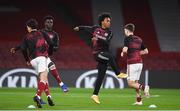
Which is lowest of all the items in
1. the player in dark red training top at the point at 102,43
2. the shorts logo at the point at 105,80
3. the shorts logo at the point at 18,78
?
the shorts logo at the point at 105,80

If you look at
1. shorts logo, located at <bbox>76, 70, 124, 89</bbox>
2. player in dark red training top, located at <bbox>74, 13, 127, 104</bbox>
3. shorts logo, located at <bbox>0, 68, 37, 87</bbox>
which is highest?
player in dark red training top, located at <bbox>74, 13, 127, 104</bbox>

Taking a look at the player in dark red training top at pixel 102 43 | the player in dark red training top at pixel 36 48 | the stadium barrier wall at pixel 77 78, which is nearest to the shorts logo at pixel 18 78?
the stadium barrier wall at pixel 77 78

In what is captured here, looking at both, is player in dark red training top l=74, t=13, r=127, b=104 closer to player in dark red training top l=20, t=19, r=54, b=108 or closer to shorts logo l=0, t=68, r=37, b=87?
player in dark red training top l=20, t=19, r=54, b=108

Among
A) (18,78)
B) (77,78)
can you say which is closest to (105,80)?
(77,78)

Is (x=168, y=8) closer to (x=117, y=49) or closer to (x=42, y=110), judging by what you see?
(x=117, y=49)

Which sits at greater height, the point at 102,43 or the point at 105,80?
the point at 102,43

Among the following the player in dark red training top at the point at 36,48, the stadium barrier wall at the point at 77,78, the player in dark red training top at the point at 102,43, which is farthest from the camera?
the stadium barrier wall at the point at 77,78

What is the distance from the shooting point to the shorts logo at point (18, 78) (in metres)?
25.7

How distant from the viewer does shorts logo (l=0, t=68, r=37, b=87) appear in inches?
1013

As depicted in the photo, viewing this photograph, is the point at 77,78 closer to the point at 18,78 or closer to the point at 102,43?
the point at 18,78

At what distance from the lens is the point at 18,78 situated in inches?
1017

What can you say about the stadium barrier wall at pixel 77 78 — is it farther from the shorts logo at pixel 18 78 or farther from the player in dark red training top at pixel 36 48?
the player in dark red training top at pixel 36 48

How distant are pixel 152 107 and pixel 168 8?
1992 centimetres

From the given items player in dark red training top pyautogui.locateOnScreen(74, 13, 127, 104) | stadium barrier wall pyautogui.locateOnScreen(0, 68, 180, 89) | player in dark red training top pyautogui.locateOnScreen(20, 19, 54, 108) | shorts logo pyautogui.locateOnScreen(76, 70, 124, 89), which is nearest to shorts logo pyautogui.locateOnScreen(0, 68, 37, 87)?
stadium barrier wall pyautogui.locateOnScreen(0, 68, 180, 89)
